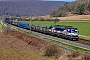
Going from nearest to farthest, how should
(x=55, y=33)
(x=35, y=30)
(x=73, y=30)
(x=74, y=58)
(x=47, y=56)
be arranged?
1. (x=74, y=58)
2. (x=47, y=56)
3. (x=73, y=30)
4. (x=55, y=33)
5. (x=35, y=30)

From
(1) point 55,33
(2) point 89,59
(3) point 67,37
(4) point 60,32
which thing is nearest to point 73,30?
(3) point 67,37

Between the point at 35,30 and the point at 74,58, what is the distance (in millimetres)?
63602

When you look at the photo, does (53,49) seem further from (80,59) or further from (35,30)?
(35,30)

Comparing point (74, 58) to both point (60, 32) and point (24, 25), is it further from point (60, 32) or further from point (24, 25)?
point (24, 25)

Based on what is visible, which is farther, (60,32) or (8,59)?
(60,32)

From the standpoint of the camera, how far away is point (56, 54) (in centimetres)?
3809

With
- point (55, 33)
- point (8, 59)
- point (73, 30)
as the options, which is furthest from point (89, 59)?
point (55, 33)

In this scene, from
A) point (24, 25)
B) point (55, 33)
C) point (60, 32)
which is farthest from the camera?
point (24, 25)

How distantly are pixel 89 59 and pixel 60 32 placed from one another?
35.6m

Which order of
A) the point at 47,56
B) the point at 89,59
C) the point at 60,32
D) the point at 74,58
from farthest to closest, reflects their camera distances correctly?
1. the point at 60,32
2. the point at 47,56
3. the point at 74,58
4. the point at 89,59

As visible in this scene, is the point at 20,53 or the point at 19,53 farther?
the point at 19,53

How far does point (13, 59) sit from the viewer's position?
36.0m

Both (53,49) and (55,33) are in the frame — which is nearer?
(53,49)

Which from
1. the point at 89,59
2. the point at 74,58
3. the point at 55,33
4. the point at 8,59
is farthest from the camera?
the point at 55,33
